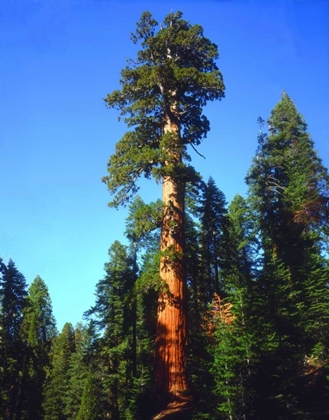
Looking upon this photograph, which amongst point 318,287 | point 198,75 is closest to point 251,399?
point 198,75

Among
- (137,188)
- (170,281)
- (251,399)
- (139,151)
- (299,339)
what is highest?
(139,151)

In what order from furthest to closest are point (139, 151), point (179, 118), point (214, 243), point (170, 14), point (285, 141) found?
point (285, 141) → point (214, 243) → point (170, 14) → point (179, 118) → point (139, 151)

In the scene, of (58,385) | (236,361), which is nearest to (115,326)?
(58,385)

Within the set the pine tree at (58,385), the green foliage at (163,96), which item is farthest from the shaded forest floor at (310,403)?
the pine tree at (58,385)

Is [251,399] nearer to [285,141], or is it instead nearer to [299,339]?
[299,339]

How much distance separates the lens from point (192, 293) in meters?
28.1

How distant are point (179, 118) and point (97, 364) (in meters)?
27.8

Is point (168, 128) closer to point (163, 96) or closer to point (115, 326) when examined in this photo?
point (163, 96)

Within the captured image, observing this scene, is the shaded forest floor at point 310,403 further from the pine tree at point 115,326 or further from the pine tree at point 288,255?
the pine tree at point 115,326

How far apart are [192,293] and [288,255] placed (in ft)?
24.3

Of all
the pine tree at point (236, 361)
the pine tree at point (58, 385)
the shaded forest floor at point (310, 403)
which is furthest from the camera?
the pine tree at point (58, 385)

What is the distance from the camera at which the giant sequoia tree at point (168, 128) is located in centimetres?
1261

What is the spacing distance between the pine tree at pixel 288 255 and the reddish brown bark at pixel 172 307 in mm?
2474

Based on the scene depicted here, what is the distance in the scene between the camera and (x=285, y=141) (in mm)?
32906
